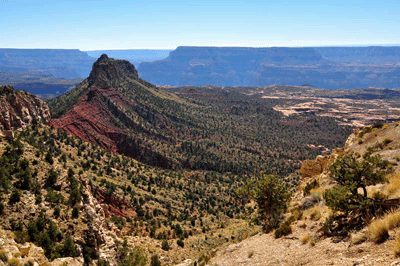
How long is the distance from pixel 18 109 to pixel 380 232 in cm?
6094

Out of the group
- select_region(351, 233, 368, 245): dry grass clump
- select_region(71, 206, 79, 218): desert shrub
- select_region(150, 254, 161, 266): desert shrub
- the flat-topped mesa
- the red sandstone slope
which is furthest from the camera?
the flat-topped mesa

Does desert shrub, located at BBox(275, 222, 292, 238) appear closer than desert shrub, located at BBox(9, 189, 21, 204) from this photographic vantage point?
Yes

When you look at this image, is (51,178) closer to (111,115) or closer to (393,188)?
(393,188)

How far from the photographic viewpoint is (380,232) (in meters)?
11.1

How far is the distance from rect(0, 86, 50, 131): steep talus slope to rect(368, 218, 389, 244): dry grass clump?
5040 cm

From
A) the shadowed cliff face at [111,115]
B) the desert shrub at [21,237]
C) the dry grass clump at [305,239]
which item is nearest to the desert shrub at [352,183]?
the dry grass clump at [305,239]

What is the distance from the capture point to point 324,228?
51.7 feet

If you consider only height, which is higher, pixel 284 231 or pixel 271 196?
pixel 271 196

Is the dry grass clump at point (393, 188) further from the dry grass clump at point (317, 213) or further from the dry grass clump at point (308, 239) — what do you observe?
the dry grass clump at point (308, 239)

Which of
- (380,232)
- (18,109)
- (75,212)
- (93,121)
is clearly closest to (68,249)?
(75,212)

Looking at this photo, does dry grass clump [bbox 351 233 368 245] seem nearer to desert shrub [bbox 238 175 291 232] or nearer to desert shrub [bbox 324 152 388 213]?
desert shrub [bbox 324 152 388 213]

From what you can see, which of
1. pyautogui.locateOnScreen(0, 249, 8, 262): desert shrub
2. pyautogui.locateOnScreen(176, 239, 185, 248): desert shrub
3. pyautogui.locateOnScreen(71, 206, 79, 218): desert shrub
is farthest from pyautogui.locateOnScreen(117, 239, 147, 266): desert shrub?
pyautogui.locateOnScreen(0, 249, 8, 262): desert shrub

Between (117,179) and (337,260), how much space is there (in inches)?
1952

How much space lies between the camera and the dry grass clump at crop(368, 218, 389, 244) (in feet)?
36.1
